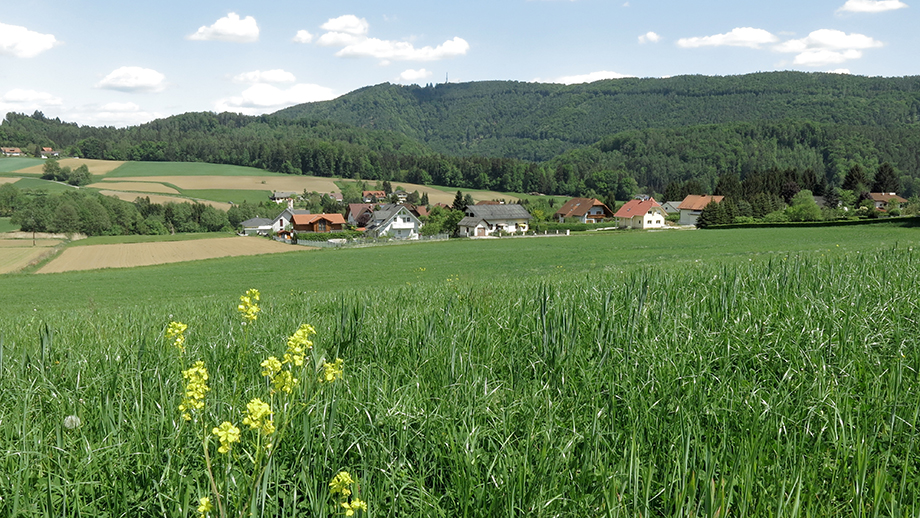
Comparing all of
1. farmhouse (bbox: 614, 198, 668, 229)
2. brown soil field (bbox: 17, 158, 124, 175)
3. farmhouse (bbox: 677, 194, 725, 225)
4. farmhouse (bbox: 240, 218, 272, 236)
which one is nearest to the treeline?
farmhouse (bbox: 240, 218, 272, 236)

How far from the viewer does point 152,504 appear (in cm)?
185

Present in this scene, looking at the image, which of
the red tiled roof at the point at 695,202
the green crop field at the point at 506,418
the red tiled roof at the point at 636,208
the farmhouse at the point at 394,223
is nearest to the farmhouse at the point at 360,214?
the farmhouse at the point at 394,223

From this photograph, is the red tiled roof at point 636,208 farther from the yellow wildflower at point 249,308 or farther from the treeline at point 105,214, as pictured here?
the yellow wildflower at point 249,308

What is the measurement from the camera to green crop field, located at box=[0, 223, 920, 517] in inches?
72.2

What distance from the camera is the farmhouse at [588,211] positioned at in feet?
372

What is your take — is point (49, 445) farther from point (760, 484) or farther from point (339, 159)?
point (339, 159)

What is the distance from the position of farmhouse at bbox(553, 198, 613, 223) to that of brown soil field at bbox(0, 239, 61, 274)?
8970 centimetres

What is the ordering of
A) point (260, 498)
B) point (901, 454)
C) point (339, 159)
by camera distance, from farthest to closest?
1. point (339, 159)
2. point (901, 454)
3. point (260, 498)

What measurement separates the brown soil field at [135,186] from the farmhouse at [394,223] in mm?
54115

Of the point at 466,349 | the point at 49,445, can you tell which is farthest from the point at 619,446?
the point at 49,445

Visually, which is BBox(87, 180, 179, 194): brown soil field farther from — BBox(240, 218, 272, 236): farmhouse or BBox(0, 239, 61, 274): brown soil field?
BBox(0, 239, 61, 274): brown soil field

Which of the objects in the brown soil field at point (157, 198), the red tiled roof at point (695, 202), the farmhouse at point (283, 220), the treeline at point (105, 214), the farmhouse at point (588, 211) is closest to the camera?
the treeline at point (105, 214)

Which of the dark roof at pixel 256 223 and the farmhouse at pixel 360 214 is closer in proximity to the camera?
the dark roof at pixel 256 223

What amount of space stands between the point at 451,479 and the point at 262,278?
35.6m
